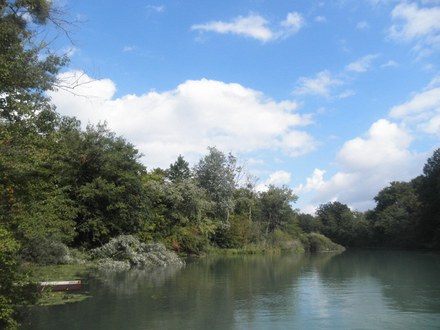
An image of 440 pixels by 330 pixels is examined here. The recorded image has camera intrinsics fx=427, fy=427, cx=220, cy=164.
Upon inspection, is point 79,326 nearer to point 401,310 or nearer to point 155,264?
point 401,310

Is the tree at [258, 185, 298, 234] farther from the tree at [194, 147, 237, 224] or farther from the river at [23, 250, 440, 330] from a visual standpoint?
the river at [23, 250, 440, 330]

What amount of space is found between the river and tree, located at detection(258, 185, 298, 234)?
40.7 meters

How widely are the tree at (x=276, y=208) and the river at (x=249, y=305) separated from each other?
4067 centimetres

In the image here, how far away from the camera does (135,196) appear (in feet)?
123

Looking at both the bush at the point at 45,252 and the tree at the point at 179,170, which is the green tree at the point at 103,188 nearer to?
the bush at the point at 45,252

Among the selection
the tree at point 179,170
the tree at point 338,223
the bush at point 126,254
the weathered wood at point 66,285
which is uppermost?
the tree at point 179,170

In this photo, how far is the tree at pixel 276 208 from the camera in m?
65.9

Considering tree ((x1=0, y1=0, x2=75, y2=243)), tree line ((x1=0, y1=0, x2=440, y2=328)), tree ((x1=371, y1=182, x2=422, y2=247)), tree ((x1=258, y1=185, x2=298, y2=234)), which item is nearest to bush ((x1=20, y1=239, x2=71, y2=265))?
tree line ((x1=0, y1=0, x2=440, y2=328))

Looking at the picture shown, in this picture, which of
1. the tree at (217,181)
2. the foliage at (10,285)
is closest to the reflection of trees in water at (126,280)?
the foliage at (10,285)

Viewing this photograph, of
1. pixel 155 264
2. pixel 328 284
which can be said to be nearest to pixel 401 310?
pixel 328 284

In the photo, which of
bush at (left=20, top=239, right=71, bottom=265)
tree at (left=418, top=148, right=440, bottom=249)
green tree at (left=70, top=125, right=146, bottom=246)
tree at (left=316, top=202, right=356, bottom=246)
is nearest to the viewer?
bush at (left=20, top=239, right=71, bottom=265)

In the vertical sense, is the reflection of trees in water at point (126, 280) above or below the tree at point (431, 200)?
below

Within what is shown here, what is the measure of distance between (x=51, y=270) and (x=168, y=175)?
4082 cm

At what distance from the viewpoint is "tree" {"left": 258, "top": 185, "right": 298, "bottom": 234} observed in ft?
216
